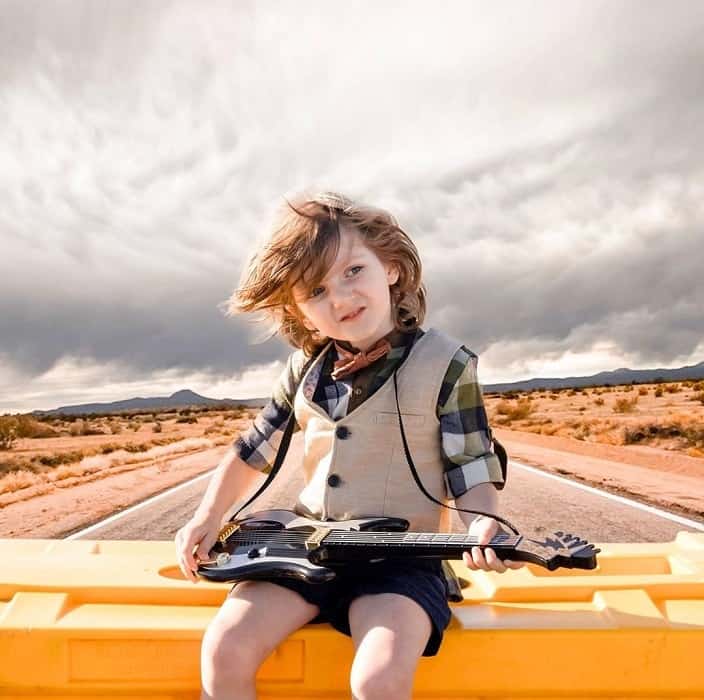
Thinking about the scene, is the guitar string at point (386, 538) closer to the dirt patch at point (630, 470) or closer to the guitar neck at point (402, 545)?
the guitar neck at point (402, 545)

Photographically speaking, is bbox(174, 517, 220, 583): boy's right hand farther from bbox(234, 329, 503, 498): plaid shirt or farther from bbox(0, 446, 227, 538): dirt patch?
bbox(0, 446, 227, 538): dirt patch

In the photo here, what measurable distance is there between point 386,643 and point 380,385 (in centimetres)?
104

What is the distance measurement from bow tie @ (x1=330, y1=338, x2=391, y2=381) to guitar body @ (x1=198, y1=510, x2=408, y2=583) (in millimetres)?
549

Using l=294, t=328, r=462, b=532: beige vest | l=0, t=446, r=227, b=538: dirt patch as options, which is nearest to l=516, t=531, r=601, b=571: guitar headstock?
l=294, t=328, r=462, b=532: beige vest

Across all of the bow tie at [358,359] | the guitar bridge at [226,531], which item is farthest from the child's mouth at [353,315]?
the guitar bridge at [226,531]

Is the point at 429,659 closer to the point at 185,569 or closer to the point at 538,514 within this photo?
the point at 185,569

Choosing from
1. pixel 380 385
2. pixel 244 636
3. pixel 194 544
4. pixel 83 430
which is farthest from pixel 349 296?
pixel 83 430

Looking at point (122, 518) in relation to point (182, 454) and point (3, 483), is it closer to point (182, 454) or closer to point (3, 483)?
point (3, 483)

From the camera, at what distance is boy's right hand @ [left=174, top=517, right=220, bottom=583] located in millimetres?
3043

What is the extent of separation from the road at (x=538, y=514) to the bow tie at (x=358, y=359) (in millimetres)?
3666

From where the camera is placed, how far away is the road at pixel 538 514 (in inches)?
279

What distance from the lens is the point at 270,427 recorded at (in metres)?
3.60

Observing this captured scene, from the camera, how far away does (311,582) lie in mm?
2705

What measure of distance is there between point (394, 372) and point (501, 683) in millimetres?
1107
